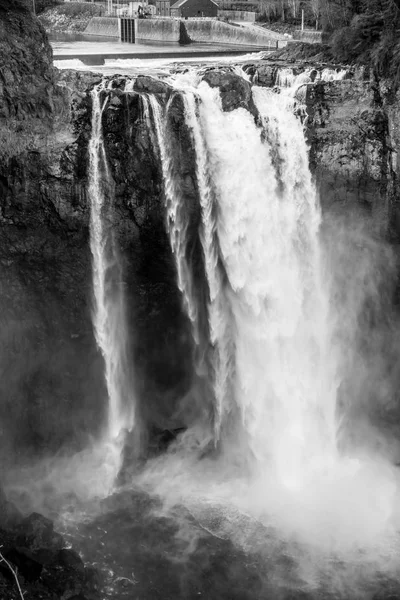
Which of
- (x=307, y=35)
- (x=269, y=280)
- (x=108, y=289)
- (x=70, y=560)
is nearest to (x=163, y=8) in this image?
(x=307, y=35)

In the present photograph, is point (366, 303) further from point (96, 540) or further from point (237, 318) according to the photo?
point (96, 540)

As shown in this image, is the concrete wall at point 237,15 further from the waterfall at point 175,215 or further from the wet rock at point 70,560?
the wet rock at point 70,560

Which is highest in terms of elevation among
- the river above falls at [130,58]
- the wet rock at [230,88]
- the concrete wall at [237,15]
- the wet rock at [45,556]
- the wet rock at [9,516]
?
the concrete wall at [237,15]

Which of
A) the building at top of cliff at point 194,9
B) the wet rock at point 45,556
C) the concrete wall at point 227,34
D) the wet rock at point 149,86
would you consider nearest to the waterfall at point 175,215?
the wet rock at point 149,86

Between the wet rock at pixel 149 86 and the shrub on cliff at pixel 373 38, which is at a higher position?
the shrub on cliff at pixel 373 38

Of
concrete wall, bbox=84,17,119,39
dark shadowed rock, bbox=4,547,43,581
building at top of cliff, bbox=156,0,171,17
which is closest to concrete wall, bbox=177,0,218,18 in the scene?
building at top of cliff, bbox=156,0,171,17

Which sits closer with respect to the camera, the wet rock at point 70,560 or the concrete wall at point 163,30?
the wet rock at point 70,560

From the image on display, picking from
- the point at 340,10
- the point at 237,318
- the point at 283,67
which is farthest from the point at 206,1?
the point at 237,318

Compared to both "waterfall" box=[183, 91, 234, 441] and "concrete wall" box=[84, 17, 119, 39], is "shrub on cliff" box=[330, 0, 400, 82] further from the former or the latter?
"concrete wall" box=[84, 17, 119, 39]
